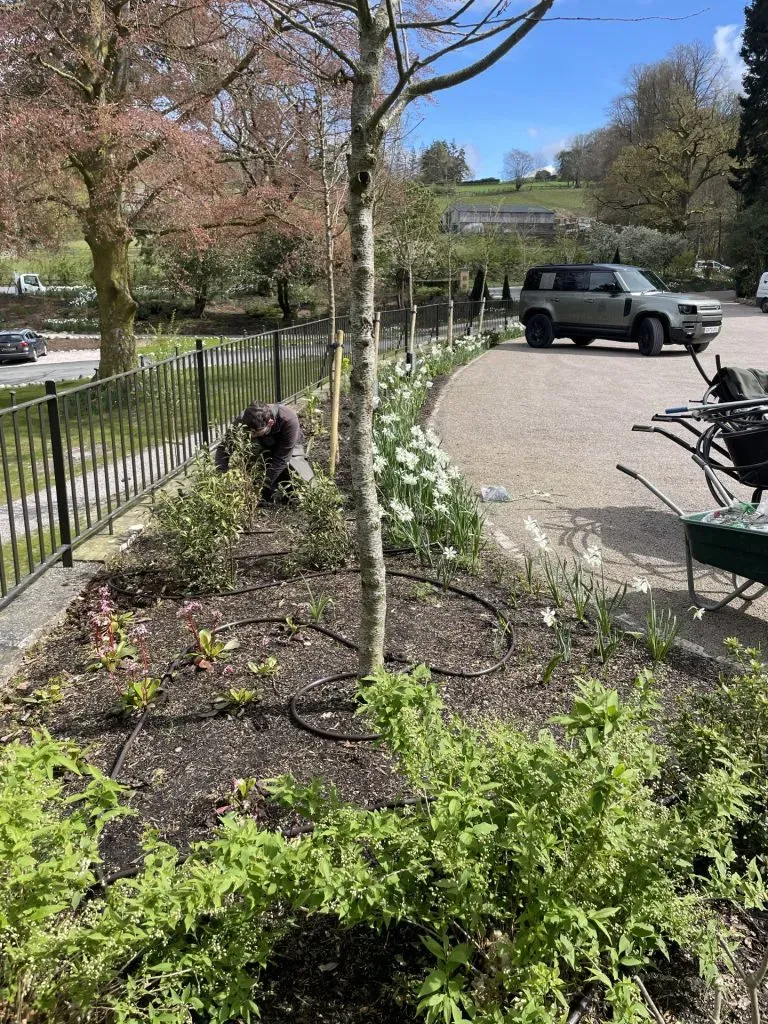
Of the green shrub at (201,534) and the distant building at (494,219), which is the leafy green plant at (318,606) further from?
the distant building at (494,219)

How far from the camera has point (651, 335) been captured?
17.0 m

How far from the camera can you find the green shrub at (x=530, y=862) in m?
1.62

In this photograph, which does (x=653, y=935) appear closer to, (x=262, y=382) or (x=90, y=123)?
(x=262, y=382)

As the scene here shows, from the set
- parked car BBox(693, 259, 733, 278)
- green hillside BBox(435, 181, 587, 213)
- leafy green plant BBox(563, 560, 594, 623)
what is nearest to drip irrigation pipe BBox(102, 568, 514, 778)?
leafy green plant BBox(563, 560, 594, 623)

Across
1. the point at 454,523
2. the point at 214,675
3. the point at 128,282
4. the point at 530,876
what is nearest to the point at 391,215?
the point at 128,282

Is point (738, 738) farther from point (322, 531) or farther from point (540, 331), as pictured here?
point (540, 331)

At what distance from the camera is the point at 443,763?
1.93 m

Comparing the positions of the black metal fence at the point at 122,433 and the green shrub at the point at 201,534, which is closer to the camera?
the green shrub at the point at 201,534

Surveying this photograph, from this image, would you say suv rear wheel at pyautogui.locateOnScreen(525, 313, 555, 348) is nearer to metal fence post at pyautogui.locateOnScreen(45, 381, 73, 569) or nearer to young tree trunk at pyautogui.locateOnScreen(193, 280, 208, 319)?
metal fence post at pyautogui.locateOnScreen(45, 381, 73, 569)

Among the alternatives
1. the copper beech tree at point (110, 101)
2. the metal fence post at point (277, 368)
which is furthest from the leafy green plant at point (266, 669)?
the copper beech tree at point (110, 101)

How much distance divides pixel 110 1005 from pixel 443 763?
0.89 meters

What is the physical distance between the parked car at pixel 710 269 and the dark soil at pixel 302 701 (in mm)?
49040

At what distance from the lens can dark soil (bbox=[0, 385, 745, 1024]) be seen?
80.2 inches

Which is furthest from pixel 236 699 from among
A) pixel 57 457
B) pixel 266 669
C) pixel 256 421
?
pixel 256 421
